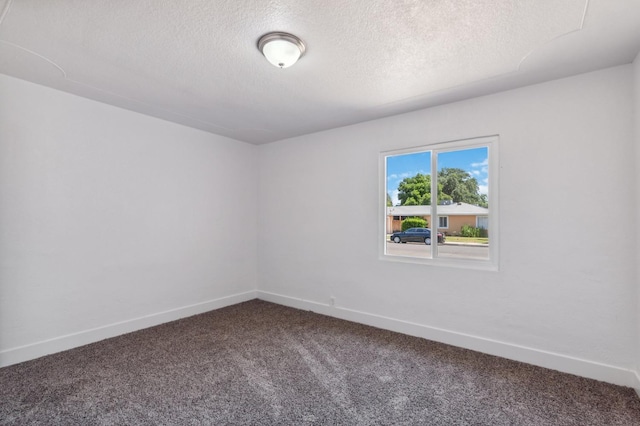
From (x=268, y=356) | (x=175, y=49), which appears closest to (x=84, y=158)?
(x=175, y=49)

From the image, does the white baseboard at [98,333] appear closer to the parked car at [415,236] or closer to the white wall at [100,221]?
the white wall at [100,221]

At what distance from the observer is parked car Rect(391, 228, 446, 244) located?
11.3 feet

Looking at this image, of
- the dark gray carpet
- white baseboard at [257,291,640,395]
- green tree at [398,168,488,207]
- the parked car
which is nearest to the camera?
the dark gray carpet

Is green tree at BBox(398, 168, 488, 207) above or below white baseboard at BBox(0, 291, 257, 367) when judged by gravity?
above

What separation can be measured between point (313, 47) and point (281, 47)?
0.25 m

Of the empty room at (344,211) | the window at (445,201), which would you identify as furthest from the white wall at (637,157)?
the window at (445,201)

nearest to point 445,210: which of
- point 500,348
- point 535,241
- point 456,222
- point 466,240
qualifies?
point 456,222

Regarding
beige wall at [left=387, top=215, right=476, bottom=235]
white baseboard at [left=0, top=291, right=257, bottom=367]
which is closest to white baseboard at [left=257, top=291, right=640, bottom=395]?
beige wall at [left=387, top=215, right=476, bottom=235]

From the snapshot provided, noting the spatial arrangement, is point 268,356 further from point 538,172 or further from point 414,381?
point 538,172

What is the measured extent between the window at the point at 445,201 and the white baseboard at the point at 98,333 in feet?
8.42

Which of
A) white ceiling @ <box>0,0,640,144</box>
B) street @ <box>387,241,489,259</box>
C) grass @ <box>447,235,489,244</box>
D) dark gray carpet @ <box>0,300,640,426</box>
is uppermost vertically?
white ceiling @ <box>0,0,640,144</box>

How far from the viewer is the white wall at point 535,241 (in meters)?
2.42

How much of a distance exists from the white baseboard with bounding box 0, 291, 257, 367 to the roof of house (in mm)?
2755

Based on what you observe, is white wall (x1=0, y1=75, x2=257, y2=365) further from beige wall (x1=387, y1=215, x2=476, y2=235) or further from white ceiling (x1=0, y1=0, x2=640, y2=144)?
beige wall (x1=387, y1=215, x2=476, y2=235)
